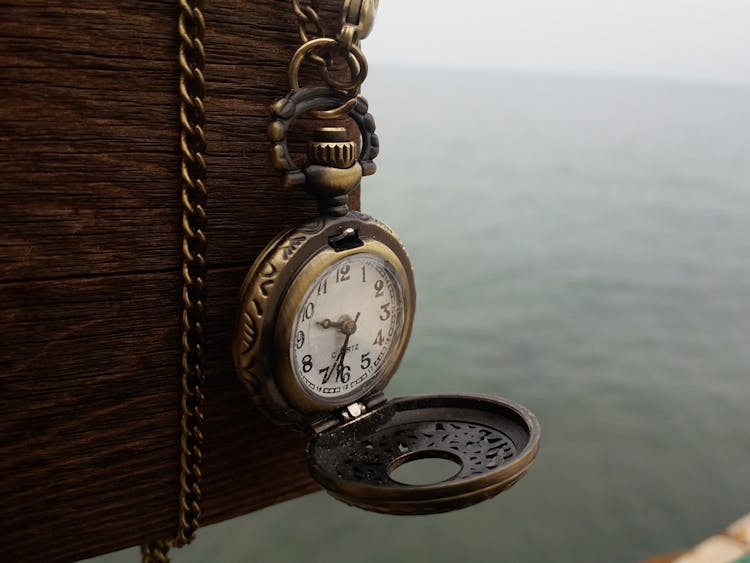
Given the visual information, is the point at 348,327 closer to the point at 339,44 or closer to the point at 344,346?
the point at 344,346

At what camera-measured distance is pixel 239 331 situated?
87 centimetres

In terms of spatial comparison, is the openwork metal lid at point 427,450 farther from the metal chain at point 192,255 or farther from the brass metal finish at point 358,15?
the brass metal finish at point 358,15

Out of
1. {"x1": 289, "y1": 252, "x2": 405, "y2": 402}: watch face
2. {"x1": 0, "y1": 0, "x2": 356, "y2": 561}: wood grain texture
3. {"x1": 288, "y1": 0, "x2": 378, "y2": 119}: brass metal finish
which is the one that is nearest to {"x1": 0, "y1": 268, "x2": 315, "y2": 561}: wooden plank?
{"x1": 0, "y1": 0, "x2": 356, "y2": 561}: wood grain texture

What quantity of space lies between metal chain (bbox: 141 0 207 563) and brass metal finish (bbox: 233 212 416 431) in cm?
7

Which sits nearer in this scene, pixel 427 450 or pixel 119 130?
pixel 119 130

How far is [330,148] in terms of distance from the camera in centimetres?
87

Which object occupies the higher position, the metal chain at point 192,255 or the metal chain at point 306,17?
the metal chain at point 306,17

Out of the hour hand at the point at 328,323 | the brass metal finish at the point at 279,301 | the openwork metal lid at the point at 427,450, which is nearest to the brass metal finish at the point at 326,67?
the brass metal finish at the point at 279,301

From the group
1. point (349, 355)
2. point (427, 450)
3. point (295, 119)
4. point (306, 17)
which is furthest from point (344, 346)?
point (306, 17)

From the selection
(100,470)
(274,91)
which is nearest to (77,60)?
(274,91)

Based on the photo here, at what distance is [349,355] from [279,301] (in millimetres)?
134

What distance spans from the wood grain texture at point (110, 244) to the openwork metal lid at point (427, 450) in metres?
0.15

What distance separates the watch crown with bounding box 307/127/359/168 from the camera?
2.87ft

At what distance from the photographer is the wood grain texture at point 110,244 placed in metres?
→ 0.79
